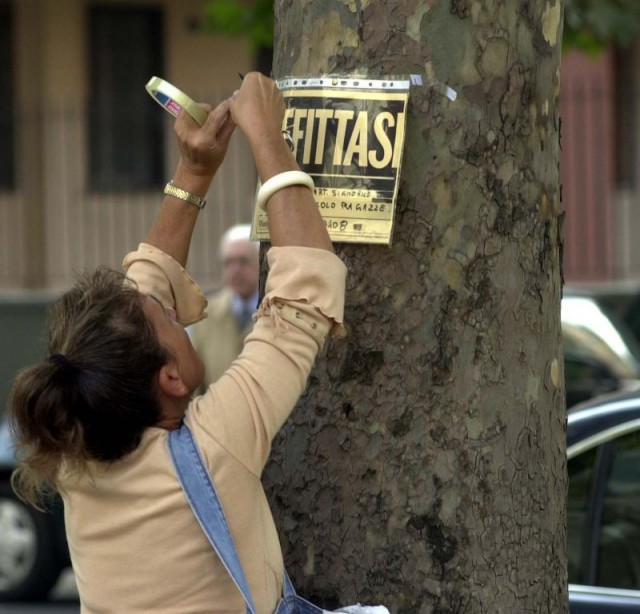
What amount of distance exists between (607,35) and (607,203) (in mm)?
3339

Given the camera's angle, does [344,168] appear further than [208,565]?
Yes

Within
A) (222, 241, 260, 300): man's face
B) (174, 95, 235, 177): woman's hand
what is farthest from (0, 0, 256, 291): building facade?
(174, 95, 235, 177): woman's hand

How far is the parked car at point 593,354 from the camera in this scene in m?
7.71

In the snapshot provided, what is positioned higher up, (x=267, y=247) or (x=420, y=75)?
(x=420, y=75)

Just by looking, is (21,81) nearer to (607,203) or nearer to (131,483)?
(607,203)

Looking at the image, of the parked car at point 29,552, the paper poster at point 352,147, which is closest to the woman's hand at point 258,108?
the paper poster at point 352,147

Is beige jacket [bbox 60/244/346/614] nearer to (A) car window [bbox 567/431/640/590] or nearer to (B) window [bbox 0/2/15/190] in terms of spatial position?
(A) car window [bbox 567/431/640/590]

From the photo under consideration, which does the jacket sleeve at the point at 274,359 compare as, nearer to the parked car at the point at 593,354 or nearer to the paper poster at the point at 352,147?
the paper poster at the point at 352,147

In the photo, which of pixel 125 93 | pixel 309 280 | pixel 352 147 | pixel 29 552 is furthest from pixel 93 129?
pixel 309 280

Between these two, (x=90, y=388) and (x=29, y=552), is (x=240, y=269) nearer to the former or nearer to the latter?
(x=29, y=552)

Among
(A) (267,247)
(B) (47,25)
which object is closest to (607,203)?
(B) (47,25)

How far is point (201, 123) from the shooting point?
101 inches

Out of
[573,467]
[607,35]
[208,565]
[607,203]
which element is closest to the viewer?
[208,565]

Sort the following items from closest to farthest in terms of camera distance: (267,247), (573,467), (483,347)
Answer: (483,347) → (267,247) → (573,467)
